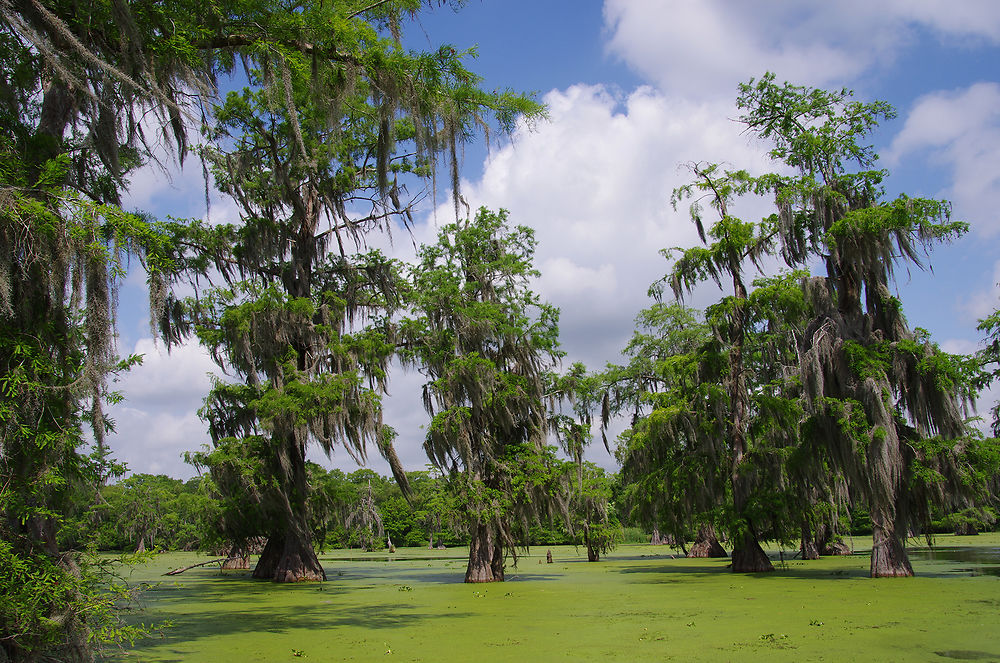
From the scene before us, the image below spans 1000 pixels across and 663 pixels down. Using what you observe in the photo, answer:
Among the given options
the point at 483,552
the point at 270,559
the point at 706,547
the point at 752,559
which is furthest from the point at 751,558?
the point at 270,559

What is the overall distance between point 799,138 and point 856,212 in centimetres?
243

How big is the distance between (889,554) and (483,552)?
7577 millimetres

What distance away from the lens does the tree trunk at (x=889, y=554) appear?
38.5 ft

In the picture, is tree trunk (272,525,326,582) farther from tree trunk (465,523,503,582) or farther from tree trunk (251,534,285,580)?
tree trunk (465,523,503,582)

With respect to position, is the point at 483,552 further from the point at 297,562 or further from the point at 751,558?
the point at 751,558

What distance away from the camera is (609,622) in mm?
7797

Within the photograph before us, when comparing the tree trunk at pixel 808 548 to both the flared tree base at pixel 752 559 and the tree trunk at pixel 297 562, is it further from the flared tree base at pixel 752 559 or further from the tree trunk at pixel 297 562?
the tree trunk at pixel 297 562

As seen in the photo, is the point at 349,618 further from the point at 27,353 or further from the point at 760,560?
the point at 760,560

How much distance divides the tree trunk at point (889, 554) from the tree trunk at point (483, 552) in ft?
23.1

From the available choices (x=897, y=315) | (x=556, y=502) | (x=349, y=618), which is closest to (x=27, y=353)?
(x=349, y=618)

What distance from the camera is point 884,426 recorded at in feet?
36.3

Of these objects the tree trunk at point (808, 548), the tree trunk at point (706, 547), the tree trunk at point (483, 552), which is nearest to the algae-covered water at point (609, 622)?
the tree trunk at point (483, 552)

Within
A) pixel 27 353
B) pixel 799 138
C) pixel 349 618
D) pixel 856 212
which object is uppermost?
pixel 799 138

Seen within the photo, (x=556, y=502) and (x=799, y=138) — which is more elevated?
(x=799, y=138)
